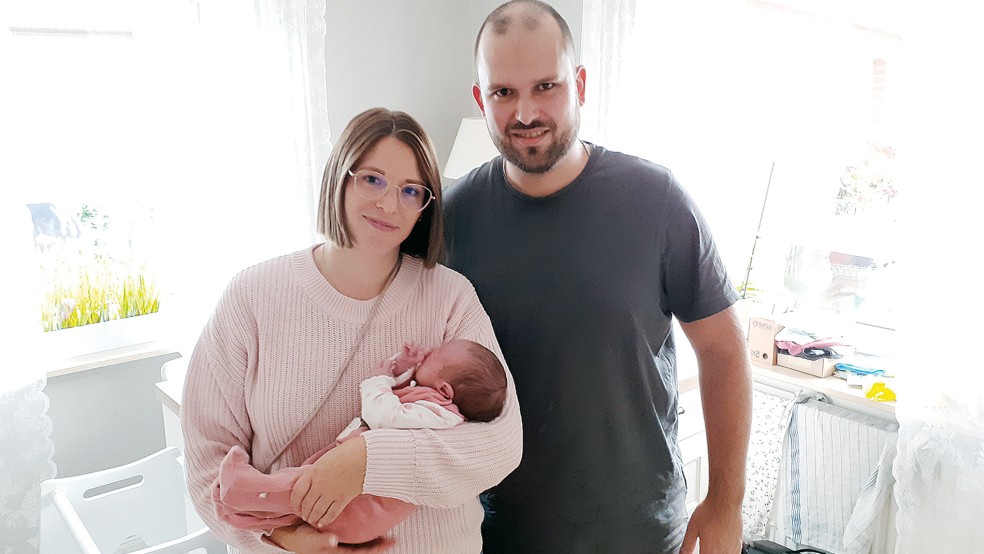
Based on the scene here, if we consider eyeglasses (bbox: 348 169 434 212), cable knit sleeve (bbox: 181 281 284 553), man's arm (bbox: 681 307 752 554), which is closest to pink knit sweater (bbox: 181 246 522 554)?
cable knit sleeve (bbox: 181 281 284 553)

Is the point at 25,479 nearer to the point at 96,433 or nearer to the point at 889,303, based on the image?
the point at 96,433

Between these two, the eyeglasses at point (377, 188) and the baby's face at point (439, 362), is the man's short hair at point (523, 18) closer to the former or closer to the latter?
the eyeglasses at point (377, 188)

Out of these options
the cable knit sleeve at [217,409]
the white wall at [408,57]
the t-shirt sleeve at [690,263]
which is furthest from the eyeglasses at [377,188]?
the white wall at [408,57]

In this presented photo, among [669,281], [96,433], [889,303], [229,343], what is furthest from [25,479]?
[889,303]

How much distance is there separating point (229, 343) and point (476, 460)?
0.41 metres

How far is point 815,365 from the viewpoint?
2.40 m

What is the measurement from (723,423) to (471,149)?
5.14 ft

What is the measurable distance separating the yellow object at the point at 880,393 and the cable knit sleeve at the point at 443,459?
153 centimetres

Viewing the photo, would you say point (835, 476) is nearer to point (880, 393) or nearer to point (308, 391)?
point (880, 393)

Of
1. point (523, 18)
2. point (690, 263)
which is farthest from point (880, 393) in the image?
point (523, 18)

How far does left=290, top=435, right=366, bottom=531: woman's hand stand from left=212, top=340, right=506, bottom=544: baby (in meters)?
0.02

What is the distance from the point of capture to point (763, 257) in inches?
109

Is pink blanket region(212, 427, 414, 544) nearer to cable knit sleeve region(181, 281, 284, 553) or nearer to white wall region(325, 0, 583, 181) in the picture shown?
cable knit sleeve region(181, 281, 284, 553)

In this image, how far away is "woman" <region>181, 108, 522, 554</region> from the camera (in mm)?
1035
